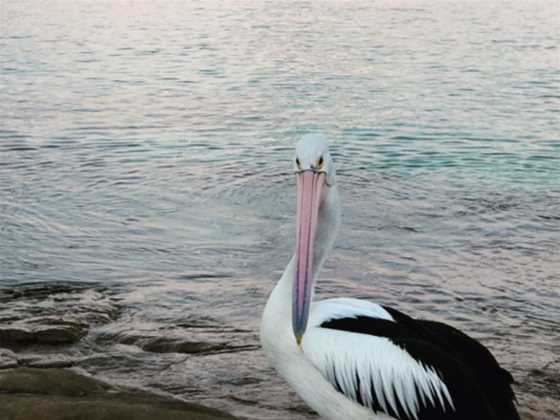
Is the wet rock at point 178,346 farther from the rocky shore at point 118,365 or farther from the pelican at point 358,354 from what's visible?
the pelican at point 358,354

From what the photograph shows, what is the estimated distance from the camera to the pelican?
3662mm

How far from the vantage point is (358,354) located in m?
3.75

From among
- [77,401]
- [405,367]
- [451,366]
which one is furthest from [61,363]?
[451,366]

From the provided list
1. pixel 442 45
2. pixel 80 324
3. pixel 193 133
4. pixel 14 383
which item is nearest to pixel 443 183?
pixel 193 133

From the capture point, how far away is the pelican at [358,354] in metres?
3.66

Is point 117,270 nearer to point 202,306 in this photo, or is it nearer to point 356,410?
point 202,306

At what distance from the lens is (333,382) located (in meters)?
3.82

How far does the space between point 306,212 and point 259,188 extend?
217 inches

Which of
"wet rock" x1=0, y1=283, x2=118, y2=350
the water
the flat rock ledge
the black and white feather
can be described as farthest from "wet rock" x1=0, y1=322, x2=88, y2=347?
the black and white feather

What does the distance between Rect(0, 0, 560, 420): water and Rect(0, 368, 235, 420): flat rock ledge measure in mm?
635

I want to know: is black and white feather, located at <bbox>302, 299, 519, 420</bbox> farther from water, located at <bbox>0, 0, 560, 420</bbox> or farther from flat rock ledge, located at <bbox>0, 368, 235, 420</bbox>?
water, located at <bbox>0, 0, 560, 420</bbox>

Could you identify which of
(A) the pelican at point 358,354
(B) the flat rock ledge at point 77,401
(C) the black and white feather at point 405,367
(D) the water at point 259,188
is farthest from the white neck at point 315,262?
(D) the water at point 259,188

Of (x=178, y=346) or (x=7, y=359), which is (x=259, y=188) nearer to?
(x=178, y=346)

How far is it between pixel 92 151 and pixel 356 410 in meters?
7.28
